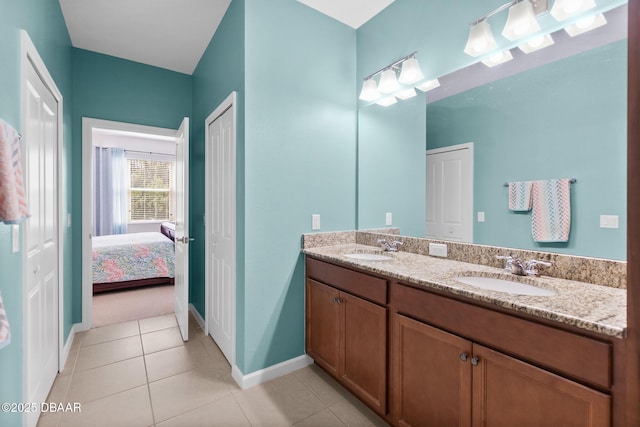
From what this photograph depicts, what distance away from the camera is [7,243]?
128cm

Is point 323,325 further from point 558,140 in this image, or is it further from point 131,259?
point 131,259

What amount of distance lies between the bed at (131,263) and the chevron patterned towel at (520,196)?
445 centimetres

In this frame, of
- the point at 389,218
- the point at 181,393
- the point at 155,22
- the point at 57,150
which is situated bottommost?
the point at 181,393

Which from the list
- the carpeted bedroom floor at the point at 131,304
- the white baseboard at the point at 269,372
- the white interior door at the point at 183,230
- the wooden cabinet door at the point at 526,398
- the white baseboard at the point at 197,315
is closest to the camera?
the wooden cabinet door at the point at 526,398

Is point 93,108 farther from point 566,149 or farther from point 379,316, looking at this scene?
point 566,149

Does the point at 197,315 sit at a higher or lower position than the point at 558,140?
lower

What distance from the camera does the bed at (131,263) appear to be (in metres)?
4.08

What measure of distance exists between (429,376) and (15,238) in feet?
6.44

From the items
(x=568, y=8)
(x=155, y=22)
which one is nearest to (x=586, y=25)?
(x=568, y=8)

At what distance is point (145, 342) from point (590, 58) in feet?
11.7

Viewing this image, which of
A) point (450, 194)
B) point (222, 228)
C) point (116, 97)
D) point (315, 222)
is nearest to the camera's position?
point (450, 194)

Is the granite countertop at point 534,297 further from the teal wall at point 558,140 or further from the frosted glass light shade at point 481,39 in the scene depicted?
the frosted glass light shade at point 481,39

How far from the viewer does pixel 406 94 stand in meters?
2.26

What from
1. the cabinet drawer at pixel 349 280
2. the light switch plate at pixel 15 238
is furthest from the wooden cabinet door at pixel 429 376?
the light switch plate at pixel 15 238
